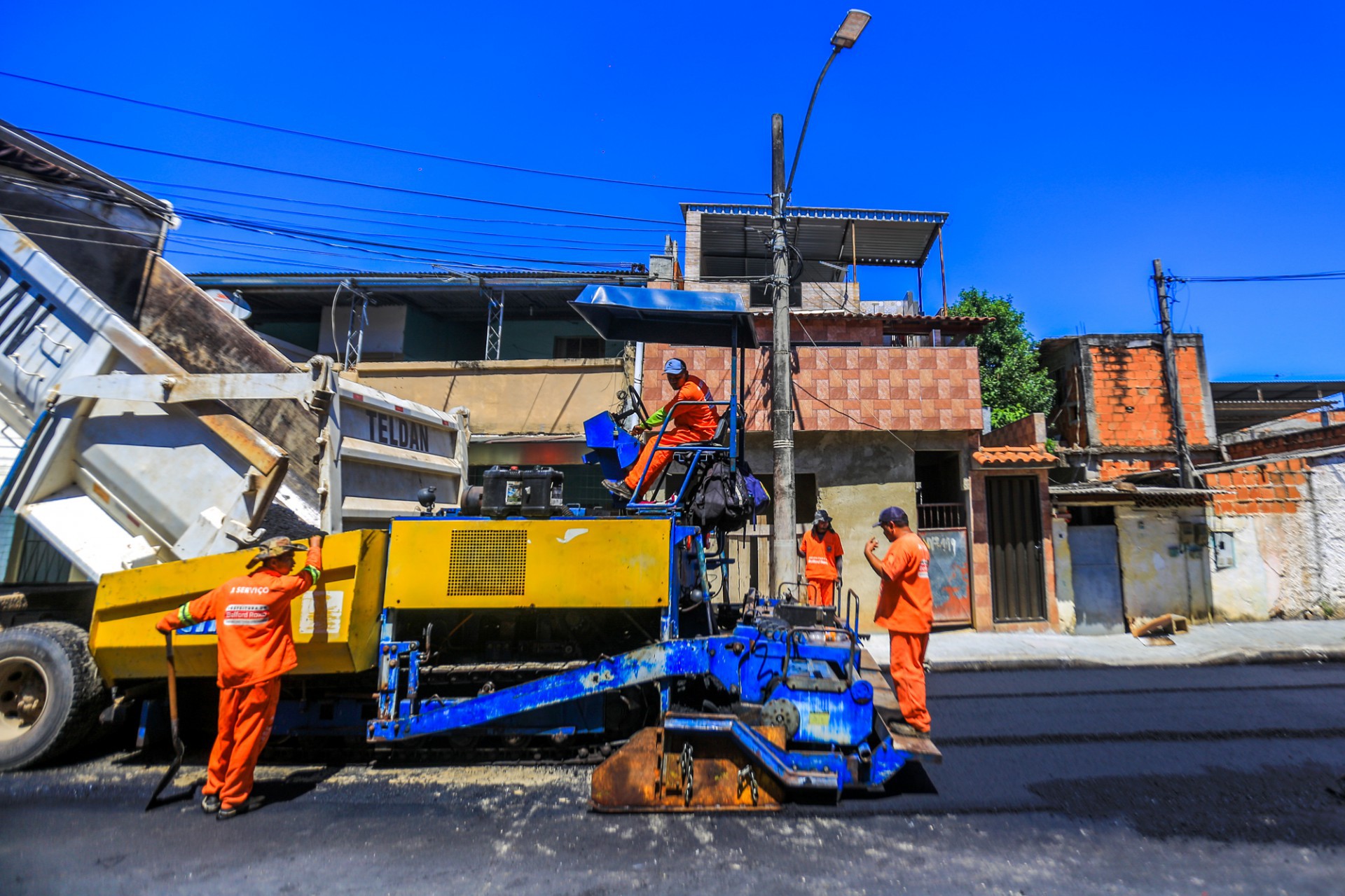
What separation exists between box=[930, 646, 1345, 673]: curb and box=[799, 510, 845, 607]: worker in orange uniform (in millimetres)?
1291

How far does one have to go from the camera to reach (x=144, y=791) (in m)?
3.78

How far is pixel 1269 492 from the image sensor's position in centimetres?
997

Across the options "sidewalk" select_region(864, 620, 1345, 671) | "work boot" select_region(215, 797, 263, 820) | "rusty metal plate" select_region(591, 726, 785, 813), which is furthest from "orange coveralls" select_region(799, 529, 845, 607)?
"work boot" select_region(215, 797, 263, 820)

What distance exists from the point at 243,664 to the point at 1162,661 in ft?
27.6

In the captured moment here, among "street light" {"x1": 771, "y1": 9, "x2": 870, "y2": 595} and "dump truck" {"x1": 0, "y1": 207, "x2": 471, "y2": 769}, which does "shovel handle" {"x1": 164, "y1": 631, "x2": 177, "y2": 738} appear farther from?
"street light" {"x1": 771, "y1": 9, "x2": 870, "y2": 595}

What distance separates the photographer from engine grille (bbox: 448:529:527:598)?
3.80 metres

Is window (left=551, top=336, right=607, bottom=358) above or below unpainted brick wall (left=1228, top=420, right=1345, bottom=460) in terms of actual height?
above

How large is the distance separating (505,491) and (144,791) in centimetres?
249

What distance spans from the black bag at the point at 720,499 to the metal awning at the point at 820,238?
9.60 m

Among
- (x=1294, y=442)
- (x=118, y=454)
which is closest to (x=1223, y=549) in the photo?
(x=1294, y=442)

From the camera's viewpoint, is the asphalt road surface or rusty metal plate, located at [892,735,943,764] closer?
the asphalt road surface

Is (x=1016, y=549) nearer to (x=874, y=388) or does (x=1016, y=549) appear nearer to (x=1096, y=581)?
(x=1096, y=581)

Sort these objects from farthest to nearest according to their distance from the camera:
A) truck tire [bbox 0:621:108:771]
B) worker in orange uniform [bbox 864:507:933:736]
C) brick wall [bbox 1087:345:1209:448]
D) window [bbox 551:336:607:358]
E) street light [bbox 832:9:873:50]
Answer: brick wall [bbox 1087:345:1209:448]
window [bbox 551:336:607:358]
street light [bbox 832:9:873:50]
worker in orange uniform [bbox 864:507:933:736]
truck tire [bbox 0:621:108:771]

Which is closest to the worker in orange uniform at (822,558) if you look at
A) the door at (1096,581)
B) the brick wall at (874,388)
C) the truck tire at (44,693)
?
the brick wall at (874,388)
